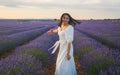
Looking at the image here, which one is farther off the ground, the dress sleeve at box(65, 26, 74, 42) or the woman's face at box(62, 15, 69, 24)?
the woman's face at box(62, 15, 69, 24)

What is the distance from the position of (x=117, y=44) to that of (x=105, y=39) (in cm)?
251

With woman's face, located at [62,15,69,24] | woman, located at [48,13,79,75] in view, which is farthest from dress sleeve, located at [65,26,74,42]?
woman's face, located at [62,15,69,24]

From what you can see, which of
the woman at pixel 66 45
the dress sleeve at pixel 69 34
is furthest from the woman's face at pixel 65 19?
the dress sleeve at pixel 69 34

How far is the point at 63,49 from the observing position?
4.67 m

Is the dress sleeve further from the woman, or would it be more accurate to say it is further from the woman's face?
the woman's face

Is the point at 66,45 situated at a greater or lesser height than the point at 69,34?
lesser

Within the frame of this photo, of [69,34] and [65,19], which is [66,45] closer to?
[69,34]

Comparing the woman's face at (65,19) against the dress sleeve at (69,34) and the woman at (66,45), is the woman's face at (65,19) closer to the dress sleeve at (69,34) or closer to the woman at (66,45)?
the woman at (66,45)

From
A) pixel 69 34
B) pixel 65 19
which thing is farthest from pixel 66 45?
pixel 65 19

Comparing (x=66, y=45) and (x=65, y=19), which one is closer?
(x=65, y=19)

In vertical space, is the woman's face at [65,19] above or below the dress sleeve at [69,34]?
above

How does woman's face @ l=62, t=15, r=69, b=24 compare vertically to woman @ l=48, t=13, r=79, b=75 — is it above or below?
above

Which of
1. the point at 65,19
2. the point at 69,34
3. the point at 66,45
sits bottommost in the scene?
the point at 66,45

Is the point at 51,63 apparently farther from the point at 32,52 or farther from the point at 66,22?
the point at 66,22
